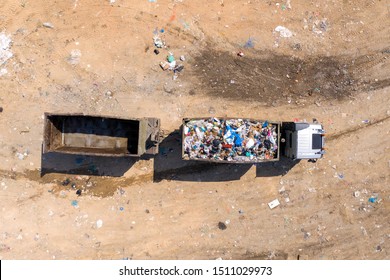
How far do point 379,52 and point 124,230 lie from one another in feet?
25.7

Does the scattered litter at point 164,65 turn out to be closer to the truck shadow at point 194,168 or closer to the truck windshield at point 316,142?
the truck shadow at point 194,168

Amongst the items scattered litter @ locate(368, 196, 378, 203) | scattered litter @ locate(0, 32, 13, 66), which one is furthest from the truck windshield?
scattered litter @ locate(0, 32, 13, 66)

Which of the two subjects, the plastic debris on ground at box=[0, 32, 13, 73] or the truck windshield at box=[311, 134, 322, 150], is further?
the plastic debris on ground at box=[0, 32, 13, 73]

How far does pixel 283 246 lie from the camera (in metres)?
8.59

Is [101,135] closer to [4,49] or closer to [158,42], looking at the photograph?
[158,42]

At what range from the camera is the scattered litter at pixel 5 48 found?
8.33 m

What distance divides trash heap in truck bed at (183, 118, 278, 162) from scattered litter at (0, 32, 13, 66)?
4.74 m

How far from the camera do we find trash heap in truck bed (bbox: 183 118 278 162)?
25.2 ft

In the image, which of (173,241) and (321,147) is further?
(173,241)

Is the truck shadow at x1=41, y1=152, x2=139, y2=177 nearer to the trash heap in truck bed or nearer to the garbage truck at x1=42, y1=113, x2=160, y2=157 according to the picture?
the garbage truck at x1=42, y1=113, x2=160, y2=157

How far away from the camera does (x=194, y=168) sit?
8.51m
